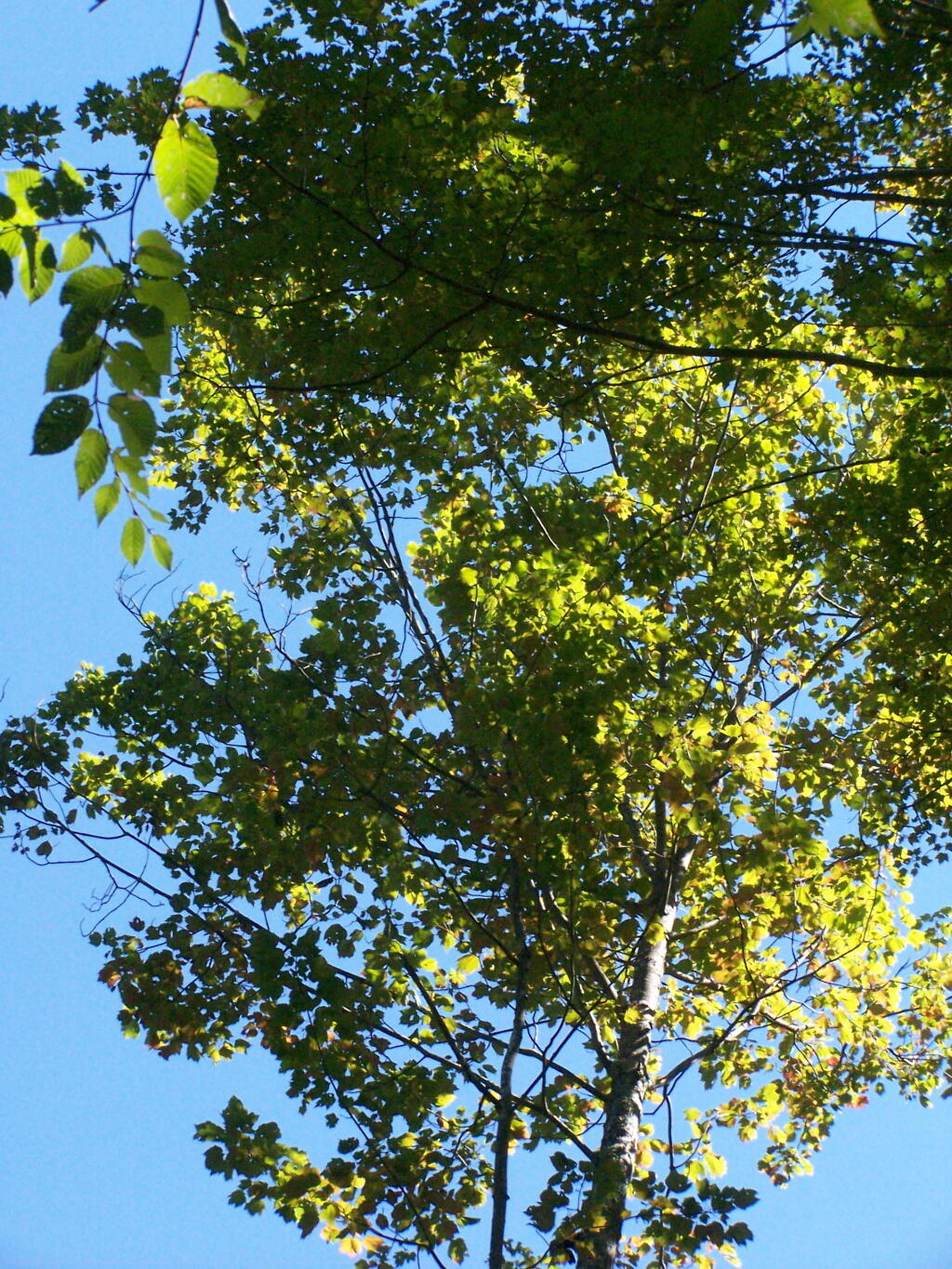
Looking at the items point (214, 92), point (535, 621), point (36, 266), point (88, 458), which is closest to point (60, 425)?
point (88, 458)

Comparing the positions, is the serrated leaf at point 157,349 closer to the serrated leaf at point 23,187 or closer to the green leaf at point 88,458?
the green leaf at point 88,458

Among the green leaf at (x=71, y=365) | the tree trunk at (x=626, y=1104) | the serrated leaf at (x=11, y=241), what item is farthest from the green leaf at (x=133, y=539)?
the tree trunk at (x=626, y=1104)

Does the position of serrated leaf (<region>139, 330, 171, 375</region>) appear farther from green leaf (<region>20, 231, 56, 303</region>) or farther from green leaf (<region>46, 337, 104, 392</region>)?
green leaf (<region>20, 231, 56, 303</region>)

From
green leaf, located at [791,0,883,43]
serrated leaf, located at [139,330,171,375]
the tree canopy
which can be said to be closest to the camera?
green leaf, located at [791,0,883,43]

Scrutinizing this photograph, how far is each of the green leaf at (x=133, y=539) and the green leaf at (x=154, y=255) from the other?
41 centimetres

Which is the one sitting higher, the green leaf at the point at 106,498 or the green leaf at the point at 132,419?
the green leaf at the point at 132,419

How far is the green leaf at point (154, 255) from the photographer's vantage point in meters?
1.83

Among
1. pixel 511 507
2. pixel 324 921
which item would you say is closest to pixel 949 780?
pixel 511 507

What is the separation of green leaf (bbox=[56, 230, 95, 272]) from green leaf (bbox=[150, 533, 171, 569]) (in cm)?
47

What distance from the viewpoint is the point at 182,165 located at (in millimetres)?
1751

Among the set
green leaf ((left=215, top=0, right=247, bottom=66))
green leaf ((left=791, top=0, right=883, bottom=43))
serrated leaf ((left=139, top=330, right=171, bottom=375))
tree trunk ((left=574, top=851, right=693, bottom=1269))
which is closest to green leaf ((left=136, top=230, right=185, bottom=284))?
serrated leaf ((left=139, top=330, right=171, bottom=375))

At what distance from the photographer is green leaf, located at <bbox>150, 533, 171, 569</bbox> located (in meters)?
1.93

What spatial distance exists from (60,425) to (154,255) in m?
0.33

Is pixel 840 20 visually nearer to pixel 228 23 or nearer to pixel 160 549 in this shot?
pixel 228 23
